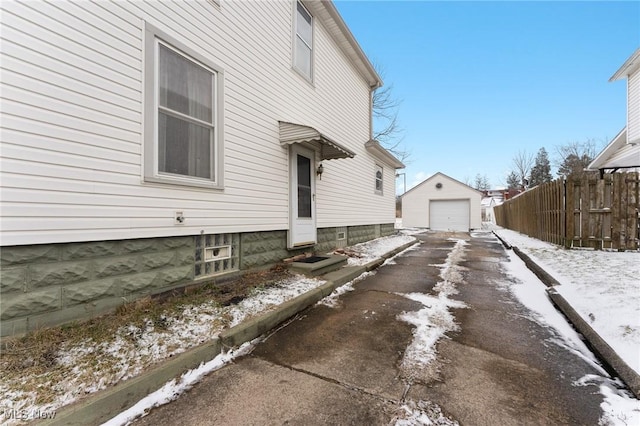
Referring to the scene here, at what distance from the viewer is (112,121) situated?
271cm

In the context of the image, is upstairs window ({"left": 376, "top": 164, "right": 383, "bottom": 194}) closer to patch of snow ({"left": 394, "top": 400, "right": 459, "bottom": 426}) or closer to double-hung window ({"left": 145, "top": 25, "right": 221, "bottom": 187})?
double-hung window ({"left": 145, "top": 25, "right": 221, "bottom": 187})

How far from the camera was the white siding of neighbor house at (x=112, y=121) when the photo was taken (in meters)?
2.16

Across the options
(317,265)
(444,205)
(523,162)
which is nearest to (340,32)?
(317,265)

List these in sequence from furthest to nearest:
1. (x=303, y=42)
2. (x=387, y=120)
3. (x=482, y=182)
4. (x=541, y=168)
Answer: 1. (x=482, y=182)
2. (x=541, y=168)
3. (x=387, y=120)
4. (x=303, y=42)

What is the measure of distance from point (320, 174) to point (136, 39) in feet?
13.7

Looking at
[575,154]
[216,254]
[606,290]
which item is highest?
[575,154]

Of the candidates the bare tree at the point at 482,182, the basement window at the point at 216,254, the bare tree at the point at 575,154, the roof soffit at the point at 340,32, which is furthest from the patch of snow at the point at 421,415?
the bare tree at the point at 482,182

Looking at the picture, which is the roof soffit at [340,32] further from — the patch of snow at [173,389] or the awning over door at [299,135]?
the patch of snow at [173,389]

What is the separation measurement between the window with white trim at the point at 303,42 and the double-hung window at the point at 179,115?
106 inches

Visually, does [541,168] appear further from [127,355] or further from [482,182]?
[127,355]

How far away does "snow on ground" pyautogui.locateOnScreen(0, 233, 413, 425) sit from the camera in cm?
155

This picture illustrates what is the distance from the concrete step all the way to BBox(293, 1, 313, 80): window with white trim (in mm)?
4072

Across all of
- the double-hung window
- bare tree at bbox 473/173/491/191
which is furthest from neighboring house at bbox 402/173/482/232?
bare tree at bbox 473/173/491/191

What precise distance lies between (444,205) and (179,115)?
Result: 20999 mm
